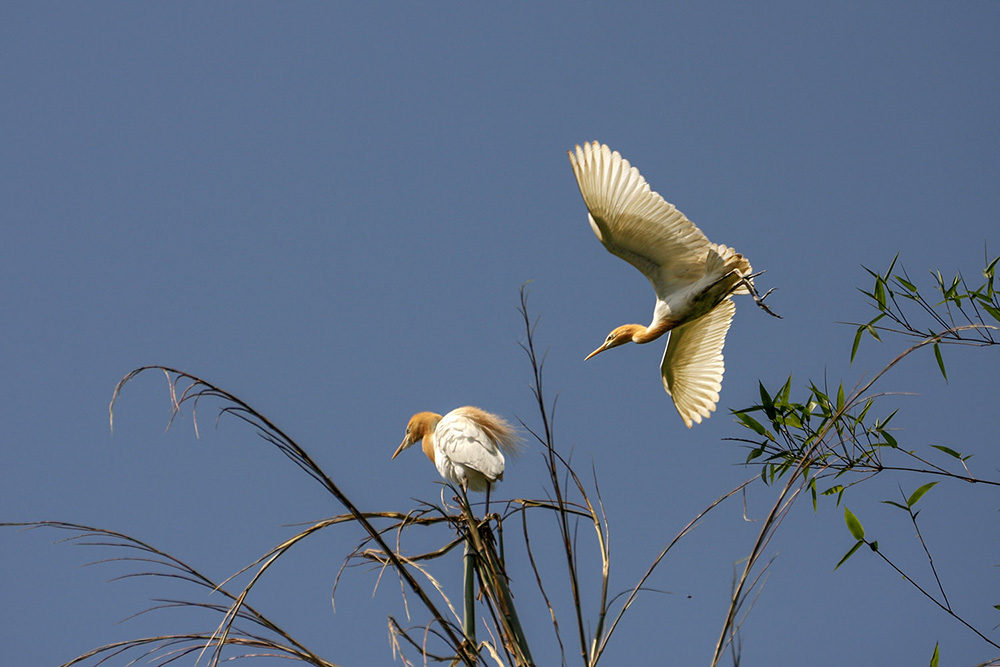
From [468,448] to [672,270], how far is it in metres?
1.28

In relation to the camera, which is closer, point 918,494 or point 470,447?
point 918,494

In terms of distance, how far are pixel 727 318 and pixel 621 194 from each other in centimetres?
136

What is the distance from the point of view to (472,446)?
14.8 feet

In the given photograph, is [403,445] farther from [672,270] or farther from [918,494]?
[918,494]

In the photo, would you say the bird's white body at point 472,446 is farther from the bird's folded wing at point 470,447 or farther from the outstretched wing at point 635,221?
the outstretched wing at point 635,221

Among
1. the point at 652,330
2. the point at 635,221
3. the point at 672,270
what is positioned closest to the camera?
Result: the point at 635,221

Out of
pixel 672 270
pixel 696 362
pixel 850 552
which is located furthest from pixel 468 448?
pixel 850 552

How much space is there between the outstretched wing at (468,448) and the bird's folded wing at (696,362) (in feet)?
3.66

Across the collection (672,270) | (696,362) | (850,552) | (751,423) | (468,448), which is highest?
(672,270)

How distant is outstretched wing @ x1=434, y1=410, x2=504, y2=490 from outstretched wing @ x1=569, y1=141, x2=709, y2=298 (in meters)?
1.05

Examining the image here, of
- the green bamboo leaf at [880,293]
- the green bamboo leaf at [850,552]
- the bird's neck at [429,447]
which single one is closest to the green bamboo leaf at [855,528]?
the green bamboo leaf at [850,552]

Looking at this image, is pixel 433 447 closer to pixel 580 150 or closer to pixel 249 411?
pixel 580 150

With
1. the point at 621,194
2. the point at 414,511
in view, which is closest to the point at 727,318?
the point at 621,194

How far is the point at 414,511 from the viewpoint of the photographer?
6.39ft
